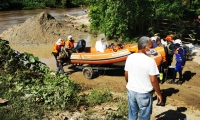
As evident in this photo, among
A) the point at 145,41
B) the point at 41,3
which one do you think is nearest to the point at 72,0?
the point at 41,3

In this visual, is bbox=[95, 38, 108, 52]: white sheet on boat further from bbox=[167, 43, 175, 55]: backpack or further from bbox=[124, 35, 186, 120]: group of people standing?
bbox=[124, 35, 186, 120]: group of people standing

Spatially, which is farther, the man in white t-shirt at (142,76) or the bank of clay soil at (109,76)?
the bank of clay soil at (109,76)

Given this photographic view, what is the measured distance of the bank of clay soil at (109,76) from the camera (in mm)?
7211

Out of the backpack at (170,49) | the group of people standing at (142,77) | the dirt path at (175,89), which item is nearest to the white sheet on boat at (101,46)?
the dirt path at (175,89)

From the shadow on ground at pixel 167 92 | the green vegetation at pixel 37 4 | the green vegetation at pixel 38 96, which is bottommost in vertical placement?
the shadow on ground at pixel 167 92

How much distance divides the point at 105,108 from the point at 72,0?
41.1 meters

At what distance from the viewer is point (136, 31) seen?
53.5 feet

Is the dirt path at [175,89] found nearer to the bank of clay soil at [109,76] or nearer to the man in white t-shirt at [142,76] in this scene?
the bank of clay soil at [109,76]

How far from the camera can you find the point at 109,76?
10508mm

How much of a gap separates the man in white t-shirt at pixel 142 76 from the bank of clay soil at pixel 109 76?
235 cm

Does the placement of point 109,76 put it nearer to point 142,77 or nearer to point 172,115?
point 172,115

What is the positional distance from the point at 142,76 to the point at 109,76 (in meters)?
6.14

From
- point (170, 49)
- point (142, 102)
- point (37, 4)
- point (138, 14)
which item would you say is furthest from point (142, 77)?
point (37, 4)

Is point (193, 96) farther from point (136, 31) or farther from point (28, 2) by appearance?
point (28, 2)
